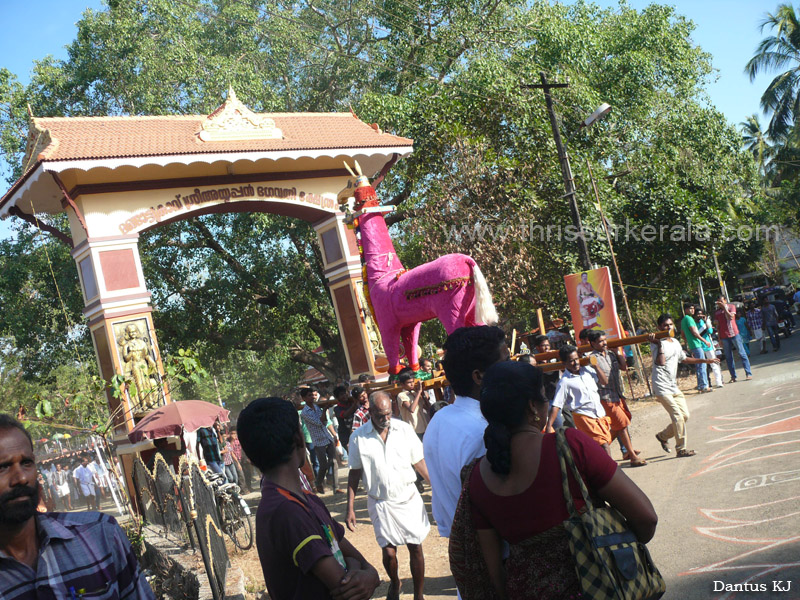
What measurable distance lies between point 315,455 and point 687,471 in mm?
6181

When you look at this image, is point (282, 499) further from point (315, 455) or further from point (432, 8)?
point (432, 8)

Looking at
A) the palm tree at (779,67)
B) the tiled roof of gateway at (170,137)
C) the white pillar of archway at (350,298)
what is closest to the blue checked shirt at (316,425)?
the white pillar of archway at (350,298)

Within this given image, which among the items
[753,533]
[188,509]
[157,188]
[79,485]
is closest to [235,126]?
[157,188]

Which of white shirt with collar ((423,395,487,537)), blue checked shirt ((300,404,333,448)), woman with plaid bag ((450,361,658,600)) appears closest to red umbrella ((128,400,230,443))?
blue checked shirt ((300,404,333,448))

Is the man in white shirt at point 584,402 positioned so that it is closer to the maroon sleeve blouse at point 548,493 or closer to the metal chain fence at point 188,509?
the metal chain fence at point 188,509

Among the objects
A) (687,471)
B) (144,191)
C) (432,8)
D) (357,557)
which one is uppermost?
A: (432,8)

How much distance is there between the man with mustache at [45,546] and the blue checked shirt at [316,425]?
9114 mm

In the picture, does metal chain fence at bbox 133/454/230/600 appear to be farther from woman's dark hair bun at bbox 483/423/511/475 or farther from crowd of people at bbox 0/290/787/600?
woman's dark hair bun at bbox 483/423/511/475

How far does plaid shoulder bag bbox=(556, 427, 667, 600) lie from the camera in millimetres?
2559

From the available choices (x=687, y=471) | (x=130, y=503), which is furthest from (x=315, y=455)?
(x=687, y=471)

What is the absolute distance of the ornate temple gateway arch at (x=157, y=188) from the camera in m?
12.6

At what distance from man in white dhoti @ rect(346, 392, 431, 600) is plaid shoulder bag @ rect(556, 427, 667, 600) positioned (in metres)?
3.13

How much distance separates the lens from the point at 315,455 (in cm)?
1259

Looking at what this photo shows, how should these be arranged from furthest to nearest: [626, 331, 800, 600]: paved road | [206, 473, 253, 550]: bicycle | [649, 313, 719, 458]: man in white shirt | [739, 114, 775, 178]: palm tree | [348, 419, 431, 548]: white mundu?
[739, 114, 775, 178]: palm tree, [206, 473, 253, 550]: bicycle, [649, 313, 719, 458]: man in white shirt, [348, 419, 431, 548]: white mundu, [626, 331, 800, 600]: paved road
